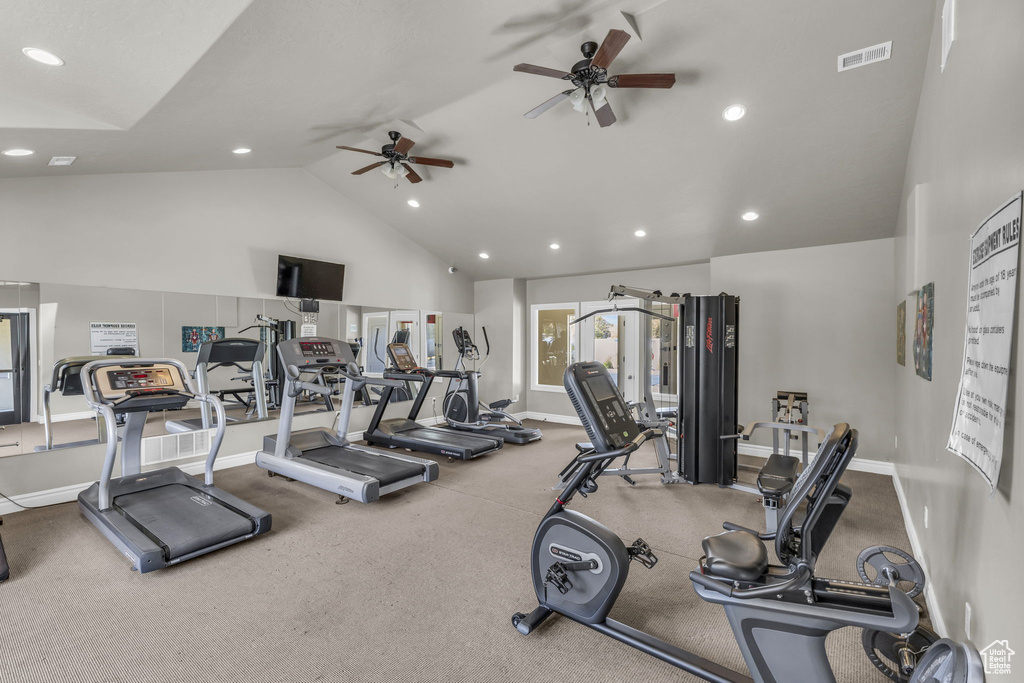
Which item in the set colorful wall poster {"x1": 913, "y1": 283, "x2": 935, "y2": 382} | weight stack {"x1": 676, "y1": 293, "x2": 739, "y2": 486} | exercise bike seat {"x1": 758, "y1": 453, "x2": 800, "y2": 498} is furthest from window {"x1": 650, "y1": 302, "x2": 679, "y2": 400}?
colorful wall poster {"x1": 913, "y1": 283, "x2": 935, "y2": 382}

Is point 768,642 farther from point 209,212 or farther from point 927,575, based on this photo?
point 209,212

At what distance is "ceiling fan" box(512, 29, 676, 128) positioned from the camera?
2.83 meters

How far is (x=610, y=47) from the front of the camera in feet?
9.11

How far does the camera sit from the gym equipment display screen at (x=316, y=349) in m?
4.48

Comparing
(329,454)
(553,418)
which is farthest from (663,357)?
(329,454)

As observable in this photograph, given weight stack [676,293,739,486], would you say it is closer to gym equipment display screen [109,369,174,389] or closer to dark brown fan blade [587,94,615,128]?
dark brown fan blade [587,94,615,128]

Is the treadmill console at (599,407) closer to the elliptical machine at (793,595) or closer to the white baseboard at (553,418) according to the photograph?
the elliptical machine at (793,595)

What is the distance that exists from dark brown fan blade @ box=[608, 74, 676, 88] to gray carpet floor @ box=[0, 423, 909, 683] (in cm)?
298

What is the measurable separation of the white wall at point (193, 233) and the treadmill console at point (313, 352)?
52.6 inches

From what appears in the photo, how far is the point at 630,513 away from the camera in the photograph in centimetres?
378

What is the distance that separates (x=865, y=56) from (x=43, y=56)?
15.1 ft

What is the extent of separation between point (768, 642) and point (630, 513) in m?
2.36

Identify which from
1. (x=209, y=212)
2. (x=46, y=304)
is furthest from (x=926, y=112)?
(x=46, y=304)

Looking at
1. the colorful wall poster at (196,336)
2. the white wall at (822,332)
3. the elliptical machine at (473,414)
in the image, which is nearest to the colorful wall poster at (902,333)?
the white wall at (822,332)
